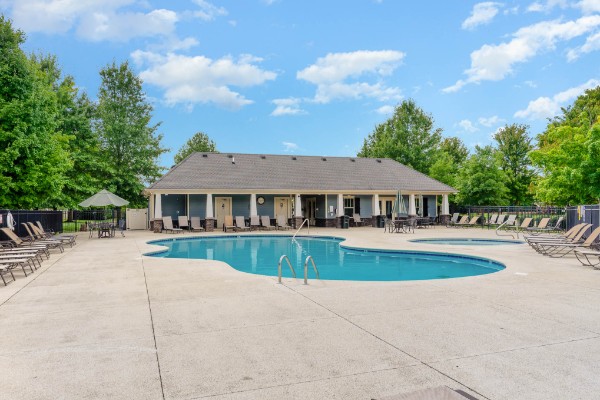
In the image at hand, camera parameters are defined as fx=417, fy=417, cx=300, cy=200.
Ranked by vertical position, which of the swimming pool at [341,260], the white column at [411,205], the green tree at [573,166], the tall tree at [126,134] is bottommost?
the swimming pool at [341,260]

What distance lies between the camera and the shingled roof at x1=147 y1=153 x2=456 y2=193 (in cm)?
2589

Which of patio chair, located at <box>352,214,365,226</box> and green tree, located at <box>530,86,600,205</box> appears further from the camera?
patio chair, located at <box>352,214,365,226</box>

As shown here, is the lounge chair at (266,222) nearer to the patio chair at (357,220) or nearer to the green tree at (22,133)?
the patio chair at (357,220)

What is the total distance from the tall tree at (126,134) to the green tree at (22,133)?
11279mm

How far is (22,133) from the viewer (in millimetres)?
17781

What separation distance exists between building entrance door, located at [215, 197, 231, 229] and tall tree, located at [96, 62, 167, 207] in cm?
843

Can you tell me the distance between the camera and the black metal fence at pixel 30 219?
1441cm

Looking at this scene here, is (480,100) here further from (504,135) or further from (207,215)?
(207,215)

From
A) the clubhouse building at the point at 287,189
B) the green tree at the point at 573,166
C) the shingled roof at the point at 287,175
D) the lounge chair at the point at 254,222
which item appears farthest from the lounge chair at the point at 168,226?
the green tree at the point at 573,166

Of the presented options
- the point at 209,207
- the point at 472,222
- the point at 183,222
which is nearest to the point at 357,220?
the point at 472,222

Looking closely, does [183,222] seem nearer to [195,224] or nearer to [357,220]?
[195,224]

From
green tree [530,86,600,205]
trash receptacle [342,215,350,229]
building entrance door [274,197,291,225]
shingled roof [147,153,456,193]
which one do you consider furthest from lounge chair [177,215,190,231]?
green tree [530,86,600,205]

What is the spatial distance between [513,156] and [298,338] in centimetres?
4344

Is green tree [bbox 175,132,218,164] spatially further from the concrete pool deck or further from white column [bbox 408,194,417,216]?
the concrete pool deck
